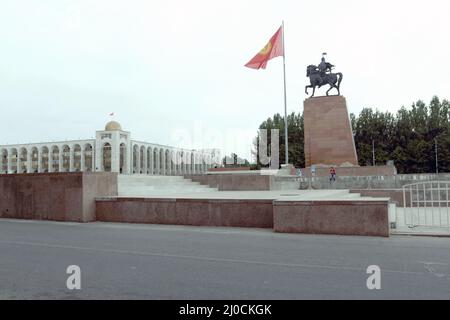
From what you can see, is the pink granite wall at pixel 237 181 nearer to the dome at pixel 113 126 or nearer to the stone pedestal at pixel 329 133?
the stone pedestal at pixel 329 133

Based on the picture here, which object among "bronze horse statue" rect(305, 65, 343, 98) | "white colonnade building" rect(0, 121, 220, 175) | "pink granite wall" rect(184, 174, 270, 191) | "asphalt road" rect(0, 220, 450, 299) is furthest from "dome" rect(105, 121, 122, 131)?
"asphalt road" rect(0, 220, 450, 299)

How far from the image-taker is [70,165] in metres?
93.1

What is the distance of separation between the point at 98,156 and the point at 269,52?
68593 mm

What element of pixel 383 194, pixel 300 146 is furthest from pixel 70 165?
pixel 383 194

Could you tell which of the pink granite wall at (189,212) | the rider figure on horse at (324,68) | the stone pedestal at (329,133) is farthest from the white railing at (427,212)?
the rider figure on horse at (324,68)

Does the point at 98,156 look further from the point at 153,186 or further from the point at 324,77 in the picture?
the point at 153,186

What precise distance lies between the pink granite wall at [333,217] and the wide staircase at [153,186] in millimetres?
5267

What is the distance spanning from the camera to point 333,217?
8.63 metres

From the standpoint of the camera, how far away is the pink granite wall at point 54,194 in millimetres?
11266

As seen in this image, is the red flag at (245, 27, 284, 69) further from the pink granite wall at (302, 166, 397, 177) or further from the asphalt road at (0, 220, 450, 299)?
the asphalt road at (0, 220, 450, 299)

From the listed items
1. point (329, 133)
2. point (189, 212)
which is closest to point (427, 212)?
point (189, 212)

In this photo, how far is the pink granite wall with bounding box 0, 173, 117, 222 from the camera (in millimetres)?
11266
